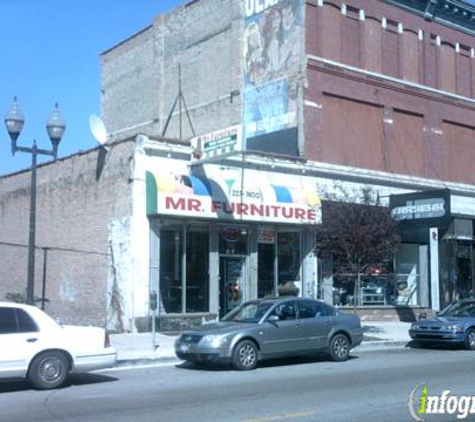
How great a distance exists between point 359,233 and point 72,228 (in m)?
9.86

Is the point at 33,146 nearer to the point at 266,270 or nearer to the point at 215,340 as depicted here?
the point at 215,340

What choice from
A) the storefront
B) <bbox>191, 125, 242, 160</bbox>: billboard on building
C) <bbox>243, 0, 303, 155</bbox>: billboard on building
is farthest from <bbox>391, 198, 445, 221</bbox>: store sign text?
<bbox>191, 125, 242, 160</bbox>: billboard on building

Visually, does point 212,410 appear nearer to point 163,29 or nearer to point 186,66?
point 186,66

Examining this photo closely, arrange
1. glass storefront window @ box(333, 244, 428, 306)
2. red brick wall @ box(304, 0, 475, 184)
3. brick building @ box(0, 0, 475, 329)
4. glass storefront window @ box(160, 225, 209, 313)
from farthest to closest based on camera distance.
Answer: red brick wall @ box(304, 0, 475, 184) < glass storefront window @ box(333, 244, 428, 306) < glass storefront window @ box(160, 225, 209, 313) < brick building @ box(0, 0, 475, 329)

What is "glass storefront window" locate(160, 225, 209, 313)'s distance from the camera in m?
22.0

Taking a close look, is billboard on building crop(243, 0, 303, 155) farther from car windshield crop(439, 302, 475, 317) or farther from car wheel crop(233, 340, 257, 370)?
car wheel crop(233, 340, 257, 370)

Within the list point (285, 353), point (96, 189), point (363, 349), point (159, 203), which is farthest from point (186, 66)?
point (285, 353)

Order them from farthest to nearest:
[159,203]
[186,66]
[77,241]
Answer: [186,66] → [77,241] → [159,203]

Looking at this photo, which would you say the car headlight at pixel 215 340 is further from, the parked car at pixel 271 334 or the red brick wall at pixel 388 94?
the red brick wall at pixel 388 94

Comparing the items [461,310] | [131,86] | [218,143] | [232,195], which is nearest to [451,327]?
[461,310]

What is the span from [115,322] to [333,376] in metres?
10.1

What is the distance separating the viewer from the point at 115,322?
21828 mm

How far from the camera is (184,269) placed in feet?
72.8

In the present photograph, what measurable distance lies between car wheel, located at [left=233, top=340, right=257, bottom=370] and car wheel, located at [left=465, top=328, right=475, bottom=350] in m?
6.59
